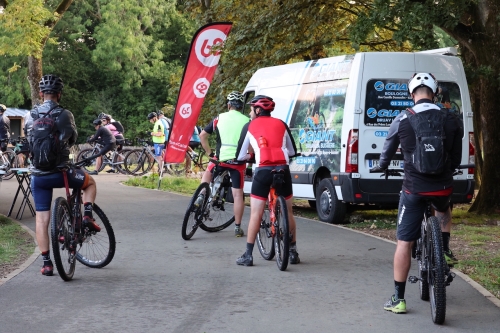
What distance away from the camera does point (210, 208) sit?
489 inches

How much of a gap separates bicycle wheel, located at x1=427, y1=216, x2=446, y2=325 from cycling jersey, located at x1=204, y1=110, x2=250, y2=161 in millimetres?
5255

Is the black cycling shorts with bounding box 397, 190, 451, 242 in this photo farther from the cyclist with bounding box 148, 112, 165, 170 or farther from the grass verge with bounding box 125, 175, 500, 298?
the cyclist with bounding box 148, 112, 165, 170

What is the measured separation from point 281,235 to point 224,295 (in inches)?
62.9

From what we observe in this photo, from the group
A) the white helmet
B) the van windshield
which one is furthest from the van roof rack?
the white helmet

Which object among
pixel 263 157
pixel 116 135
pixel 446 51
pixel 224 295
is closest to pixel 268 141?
pixel 263 157

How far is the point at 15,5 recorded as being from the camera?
27953 millimetres

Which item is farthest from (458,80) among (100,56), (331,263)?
(100,56)

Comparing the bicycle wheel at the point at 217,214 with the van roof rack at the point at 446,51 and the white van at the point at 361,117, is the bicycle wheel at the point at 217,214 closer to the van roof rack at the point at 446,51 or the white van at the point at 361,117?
the white van at the point at 361,117

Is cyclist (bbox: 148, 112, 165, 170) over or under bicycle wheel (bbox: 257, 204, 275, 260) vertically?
over

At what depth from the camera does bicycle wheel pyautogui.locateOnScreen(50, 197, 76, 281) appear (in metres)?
8.51

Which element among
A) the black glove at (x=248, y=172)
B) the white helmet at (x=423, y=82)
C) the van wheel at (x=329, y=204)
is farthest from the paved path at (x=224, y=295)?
the black glove at (x=248, y=172)

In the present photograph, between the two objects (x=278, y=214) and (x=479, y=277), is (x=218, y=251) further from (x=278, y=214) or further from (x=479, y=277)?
(x=479, y=277)

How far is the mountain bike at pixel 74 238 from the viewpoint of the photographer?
28.1 ft

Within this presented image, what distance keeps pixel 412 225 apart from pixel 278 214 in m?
2.62
